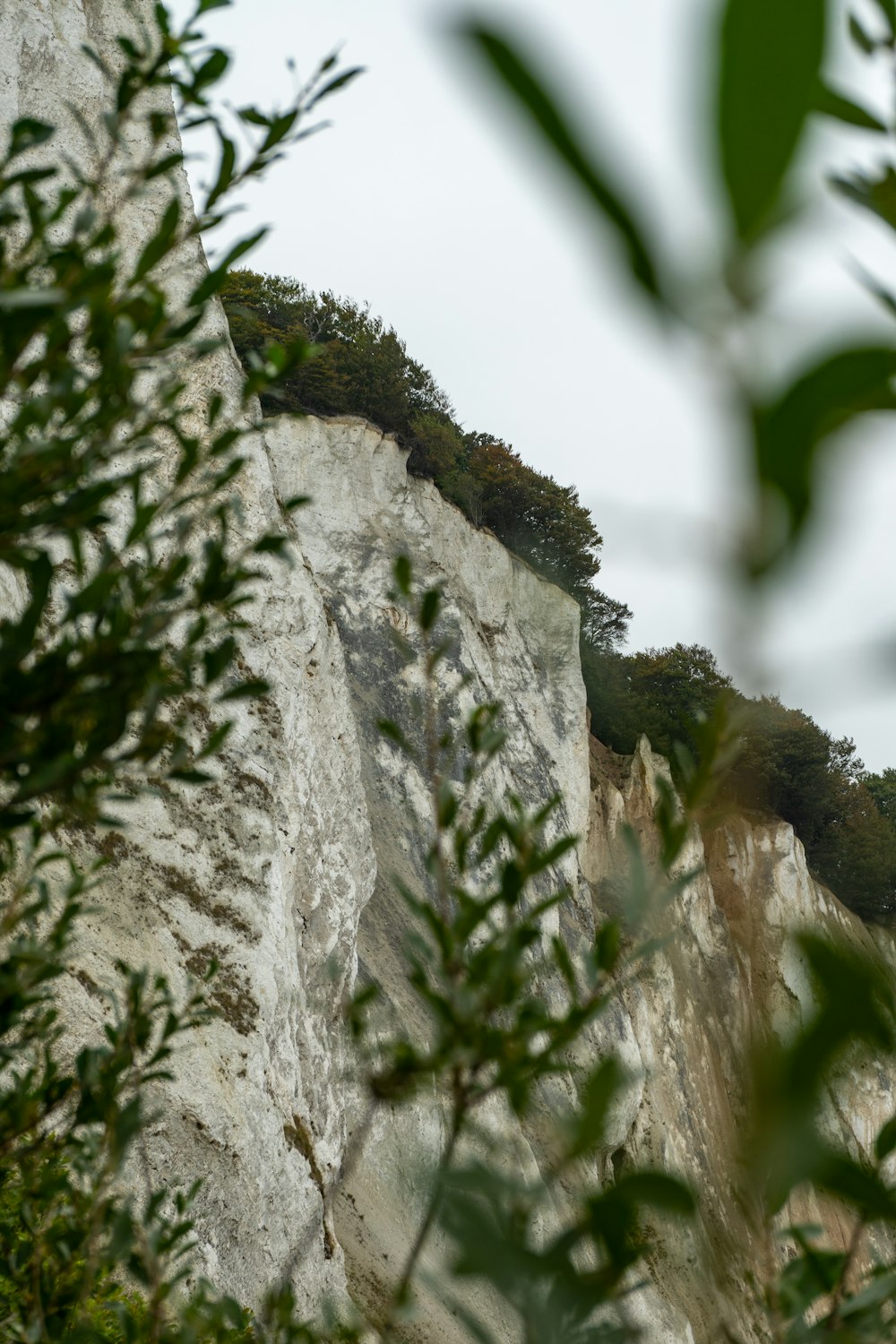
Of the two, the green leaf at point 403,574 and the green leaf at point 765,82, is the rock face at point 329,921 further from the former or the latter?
the green leaf at point 403,574

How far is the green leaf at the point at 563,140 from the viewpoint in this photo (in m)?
0.39

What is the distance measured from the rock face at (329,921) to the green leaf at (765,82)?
0.35 metres

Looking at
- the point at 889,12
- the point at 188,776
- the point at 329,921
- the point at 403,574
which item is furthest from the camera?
the point at 329,921

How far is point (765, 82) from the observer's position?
368 mm

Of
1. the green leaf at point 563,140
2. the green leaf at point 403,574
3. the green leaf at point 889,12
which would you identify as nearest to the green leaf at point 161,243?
the green leaf at point 403,574

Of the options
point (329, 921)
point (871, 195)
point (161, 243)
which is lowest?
point (871, 195)

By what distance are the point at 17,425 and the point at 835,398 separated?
144cm

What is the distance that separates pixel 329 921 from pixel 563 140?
31.0 feet

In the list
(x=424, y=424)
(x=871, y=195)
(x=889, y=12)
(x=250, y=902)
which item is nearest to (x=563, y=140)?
(x=871, y=195)

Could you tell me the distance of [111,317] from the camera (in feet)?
5.12

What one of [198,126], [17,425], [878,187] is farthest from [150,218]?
[878,187]

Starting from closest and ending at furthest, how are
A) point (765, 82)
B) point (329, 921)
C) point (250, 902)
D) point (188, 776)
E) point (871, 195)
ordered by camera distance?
1. point (765, 82)
2. point (871, 195)
3. point (188, 776)
4. point (250, 902)
5. point (329, 921)

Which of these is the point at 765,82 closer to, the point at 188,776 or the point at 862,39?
the point at 862,39

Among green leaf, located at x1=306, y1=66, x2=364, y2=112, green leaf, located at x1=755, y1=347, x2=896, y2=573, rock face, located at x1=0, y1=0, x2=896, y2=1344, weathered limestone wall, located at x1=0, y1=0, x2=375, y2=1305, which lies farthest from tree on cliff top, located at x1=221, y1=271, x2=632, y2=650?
green leaf, located at x1=755, y1=347, x2=896, y2=573
